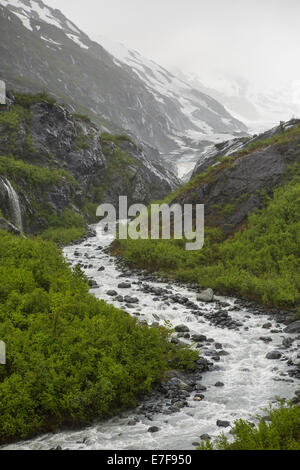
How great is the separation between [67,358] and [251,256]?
1330 centimetres

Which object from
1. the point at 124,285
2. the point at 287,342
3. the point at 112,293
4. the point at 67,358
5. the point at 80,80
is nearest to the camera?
the point at 67,358

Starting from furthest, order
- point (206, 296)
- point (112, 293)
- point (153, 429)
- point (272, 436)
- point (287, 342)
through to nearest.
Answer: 1. point (112, 293)
2. point (206, 296)
3. point (287, 342)
4. point (153, 429)
5. point (272, 436)

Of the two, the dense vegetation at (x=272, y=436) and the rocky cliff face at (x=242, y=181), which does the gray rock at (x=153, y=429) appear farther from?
the rocky cliff face at (x=242, y=181)

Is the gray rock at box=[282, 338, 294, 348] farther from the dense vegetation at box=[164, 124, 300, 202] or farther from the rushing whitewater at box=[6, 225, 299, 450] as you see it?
the dense vegetation at box=[164, 124, 300, 202]

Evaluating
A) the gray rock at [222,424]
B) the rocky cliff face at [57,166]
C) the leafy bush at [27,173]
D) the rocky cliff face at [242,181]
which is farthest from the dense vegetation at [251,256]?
the leafy bush at [27,173]

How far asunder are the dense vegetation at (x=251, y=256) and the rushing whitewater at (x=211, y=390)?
1495 millimetres

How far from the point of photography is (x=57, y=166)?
45500 millimetres

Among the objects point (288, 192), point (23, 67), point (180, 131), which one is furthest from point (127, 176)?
point (180, 131)

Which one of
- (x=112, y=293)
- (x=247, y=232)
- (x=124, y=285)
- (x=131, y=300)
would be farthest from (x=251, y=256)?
(x=112, y=293)

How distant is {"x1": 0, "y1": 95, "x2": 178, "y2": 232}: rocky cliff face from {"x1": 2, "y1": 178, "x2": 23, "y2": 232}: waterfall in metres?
0.20

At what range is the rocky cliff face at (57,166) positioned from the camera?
115 ft

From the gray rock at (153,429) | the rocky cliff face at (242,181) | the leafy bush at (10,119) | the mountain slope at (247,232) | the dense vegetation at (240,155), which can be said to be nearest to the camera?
the gray rock at (153,429)

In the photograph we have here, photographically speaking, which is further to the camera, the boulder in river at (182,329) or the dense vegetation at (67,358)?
the boulder in river at (182,329)

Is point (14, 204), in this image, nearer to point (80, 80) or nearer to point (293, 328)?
point (293, 328)
